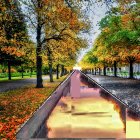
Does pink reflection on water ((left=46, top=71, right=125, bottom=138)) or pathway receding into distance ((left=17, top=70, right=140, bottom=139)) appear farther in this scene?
pink reflection on water ((left=46, top=71, right=125, bottom=138))

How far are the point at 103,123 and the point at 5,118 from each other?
1053 cm

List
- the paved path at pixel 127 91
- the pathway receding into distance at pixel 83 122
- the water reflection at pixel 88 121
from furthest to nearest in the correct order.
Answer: the paved path at pixel 127 91 → the water reflection at pixel 88 121 → the pathway receding into distance at pixel 83 122

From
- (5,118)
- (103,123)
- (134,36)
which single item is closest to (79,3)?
(5,118)

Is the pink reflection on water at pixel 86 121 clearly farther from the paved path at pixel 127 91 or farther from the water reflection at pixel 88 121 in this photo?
the paved path at pixel 127 91

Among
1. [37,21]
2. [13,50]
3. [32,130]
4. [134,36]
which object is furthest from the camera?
[134,36]

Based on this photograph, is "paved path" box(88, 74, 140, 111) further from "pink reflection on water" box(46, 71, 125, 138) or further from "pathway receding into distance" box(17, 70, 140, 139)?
"pathway receding into distance" box(17, 70, 140, 139)

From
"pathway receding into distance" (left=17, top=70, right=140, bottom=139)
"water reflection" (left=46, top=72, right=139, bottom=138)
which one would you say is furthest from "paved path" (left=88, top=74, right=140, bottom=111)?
"pathway receding into distance" (left=17, top=70, right=140, bottom=139)

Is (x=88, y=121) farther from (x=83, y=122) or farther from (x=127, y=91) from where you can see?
(x=127, y=91)

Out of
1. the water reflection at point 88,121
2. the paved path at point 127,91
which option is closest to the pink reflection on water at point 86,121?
the water reflection at point 88,121

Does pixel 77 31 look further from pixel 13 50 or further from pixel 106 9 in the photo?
pixel 106 9

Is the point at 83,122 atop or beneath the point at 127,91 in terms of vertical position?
atop

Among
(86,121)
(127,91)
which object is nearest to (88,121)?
(86,121)

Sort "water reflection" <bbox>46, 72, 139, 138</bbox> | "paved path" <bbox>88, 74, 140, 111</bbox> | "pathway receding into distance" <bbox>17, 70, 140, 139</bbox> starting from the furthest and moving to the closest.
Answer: "paved path" <bbox>88, 74, 140, 111</bbox>, "water reflection" <bbox>46, 72, 139, 138</bbox>, "pathway receding into distance" <bbox>17, 70, 140, 139</bbox>

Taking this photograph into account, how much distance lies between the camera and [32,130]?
2104 millimetres
